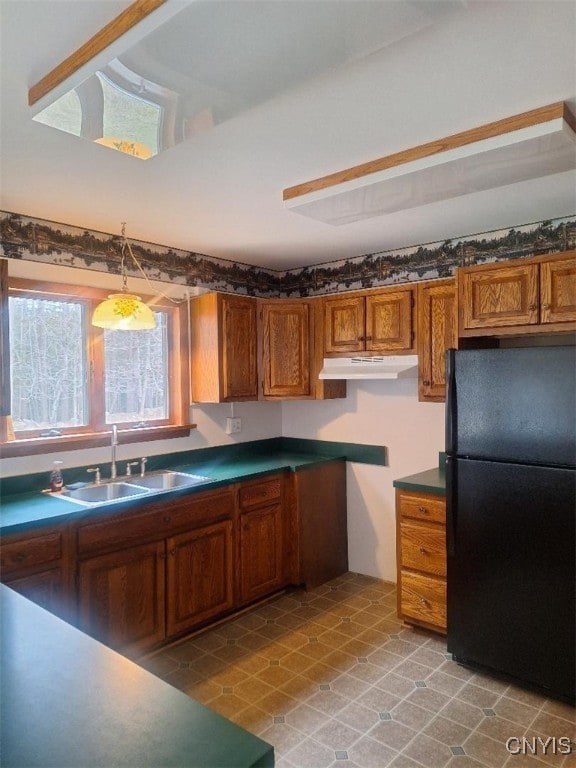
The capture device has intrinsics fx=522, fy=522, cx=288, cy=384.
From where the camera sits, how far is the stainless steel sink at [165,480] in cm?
316

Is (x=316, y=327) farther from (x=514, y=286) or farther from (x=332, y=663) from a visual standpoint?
(x=332, y=663)

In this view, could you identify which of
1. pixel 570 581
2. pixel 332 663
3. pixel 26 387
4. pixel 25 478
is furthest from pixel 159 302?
pixel 570 581

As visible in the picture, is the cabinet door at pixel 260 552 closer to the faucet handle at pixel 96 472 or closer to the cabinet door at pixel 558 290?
the faucet handle at pixel 96 472

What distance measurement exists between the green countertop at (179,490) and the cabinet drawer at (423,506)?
796 mm

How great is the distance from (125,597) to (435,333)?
2.27 m

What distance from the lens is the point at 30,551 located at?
A: 2242 mm

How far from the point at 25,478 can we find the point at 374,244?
2.51 meters

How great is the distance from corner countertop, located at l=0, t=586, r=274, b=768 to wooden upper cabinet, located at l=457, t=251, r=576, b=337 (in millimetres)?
2398

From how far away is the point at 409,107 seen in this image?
1.71 meters

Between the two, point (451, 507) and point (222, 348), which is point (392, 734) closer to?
point (451, 507)

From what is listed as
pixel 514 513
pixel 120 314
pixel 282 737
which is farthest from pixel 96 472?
pixel 514 513

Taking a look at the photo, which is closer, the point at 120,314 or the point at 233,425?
the point at 120,314

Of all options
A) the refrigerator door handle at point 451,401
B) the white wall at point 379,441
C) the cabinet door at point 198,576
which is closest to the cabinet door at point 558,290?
the refrigerator door handle at point 451,401

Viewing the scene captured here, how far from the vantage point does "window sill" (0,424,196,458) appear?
271cm
